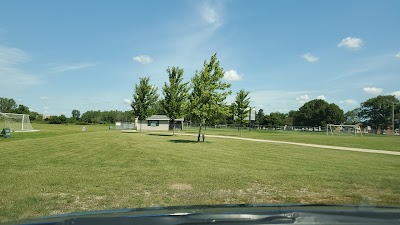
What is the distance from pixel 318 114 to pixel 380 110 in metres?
19.6

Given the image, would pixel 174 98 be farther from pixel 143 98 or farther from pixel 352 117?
pixel 352 117

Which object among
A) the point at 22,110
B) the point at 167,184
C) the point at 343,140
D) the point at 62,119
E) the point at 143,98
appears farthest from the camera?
the point at 22,110

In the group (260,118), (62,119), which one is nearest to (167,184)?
(62,119)

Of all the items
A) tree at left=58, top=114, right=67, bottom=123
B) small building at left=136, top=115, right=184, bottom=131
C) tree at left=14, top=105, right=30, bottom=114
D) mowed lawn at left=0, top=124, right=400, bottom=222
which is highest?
tree at left=14, top=105, right=30, bottom=114

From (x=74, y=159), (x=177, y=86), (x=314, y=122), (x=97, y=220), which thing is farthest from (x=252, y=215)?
(x=314, y=122)

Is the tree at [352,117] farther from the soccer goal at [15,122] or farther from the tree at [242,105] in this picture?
the soccer goal at [15,122]

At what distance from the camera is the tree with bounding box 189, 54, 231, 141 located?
24828mm

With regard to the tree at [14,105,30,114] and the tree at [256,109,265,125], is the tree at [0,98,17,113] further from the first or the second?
the tree at [256,109,265,125]

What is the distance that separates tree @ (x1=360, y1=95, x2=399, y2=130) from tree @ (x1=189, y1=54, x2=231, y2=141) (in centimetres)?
10007

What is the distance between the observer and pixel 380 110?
110375 mm

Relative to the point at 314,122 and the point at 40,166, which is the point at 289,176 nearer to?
the point at 40,166

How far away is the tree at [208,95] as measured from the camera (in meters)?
24.8

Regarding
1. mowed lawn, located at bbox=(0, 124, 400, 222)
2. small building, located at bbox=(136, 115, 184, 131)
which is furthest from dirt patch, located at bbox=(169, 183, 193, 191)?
small building, located at bbox=(136, 115, 184, 131)

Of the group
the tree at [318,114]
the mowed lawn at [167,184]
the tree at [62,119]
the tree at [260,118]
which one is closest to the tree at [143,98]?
the mowed lawn at [167,184]
